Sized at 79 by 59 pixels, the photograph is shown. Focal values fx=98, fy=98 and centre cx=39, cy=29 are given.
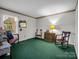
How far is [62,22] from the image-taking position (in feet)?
24.3

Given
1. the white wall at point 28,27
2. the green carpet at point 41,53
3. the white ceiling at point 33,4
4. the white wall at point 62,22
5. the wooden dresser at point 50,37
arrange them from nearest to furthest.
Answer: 1. the green carpet at point 41,53
2. the white ceiling at point 33,4
3. the white wall at point 28,27
4. the white wall at point 62,22
5. the wooden dresser at point 50,37

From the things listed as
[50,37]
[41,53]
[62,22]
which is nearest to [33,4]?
[41,53]

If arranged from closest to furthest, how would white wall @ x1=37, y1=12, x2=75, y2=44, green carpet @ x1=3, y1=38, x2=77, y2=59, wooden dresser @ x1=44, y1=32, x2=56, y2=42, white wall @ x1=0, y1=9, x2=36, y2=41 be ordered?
green carpet @ x1=3, y1=38, x2=77, y2=59 < white wall @ x1=0, y1=9, x2=36, y2=41 < white wall @ x1=37, y1=12, x2=75, y2=44 < wooden dresser @ x1=44, y1=32, x2=56, y2=42

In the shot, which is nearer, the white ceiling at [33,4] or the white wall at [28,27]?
the white ceiling at [33,4]

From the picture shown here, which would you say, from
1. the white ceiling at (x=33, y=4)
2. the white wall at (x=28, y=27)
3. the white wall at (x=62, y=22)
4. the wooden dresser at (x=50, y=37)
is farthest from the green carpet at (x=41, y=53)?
the wooden dresser at (x=50, y=37)

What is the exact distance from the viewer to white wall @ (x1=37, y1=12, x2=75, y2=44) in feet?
22.7

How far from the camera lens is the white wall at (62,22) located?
22.7ft

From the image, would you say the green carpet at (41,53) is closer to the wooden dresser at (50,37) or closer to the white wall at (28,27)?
the white wall at (28,27)

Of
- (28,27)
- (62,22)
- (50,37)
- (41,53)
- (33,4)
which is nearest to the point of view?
(41,53)

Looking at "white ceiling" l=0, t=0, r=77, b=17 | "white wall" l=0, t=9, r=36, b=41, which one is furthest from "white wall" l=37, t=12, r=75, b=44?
"white ceiling" l=0, t=0, r=77, b=17

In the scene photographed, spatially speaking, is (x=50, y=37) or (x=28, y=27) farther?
(x=28, y=27)

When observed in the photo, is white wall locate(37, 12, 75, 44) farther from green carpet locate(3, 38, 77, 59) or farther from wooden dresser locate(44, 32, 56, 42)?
green carpet locate(3, 38, 77, 59)

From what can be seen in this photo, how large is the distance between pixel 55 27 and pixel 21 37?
275cm

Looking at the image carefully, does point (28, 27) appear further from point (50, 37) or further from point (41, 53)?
point (41, 53)
